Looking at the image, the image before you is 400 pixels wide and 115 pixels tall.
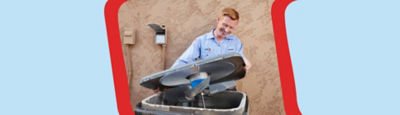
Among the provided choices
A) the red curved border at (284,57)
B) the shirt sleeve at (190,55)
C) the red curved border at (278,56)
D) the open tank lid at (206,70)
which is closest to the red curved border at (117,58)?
the red curved border at (278,56)

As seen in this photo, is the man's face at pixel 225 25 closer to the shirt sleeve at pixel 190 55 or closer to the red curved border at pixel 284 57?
the shirt sleeve at pixel 190 55

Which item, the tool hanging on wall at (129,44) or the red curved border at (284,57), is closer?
the red curved border at (284,57)

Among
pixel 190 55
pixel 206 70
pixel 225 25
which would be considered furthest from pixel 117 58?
pixel 206 70

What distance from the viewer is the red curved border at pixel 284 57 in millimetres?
1597

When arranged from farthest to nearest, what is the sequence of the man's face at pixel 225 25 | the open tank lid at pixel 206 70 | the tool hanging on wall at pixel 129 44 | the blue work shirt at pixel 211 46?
1. the tool hanging on wall at pixel 129 44
2. the blue work shirt at pixel 211 46
3. the man's face at pixel 225 25
4. the open tank lid at pixel 206 70

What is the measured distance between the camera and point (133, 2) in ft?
6.02

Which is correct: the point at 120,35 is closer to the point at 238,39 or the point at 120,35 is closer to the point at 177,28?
the point at 177,28

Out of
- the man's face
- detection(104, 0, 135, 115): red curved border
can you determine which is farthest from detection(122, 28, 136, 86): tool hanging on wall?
the man's face

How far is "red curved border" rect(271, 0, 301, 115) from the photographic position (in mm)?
1597

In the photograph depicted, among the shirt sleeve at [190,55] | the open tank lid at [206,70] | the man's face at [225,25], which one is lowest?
the open tank lid at [206,70]

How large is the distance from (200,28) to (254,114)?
2.74ft

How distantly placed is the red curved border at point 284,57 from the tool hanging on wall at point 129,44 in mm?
1102

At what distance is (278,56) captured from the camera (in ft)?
5.48

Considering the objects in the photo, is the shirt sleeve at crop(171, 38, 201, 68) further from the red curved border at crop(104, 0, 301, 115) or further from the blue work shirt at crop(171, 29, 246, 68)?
the red curved border at crop(104, 0, 301, 115)
